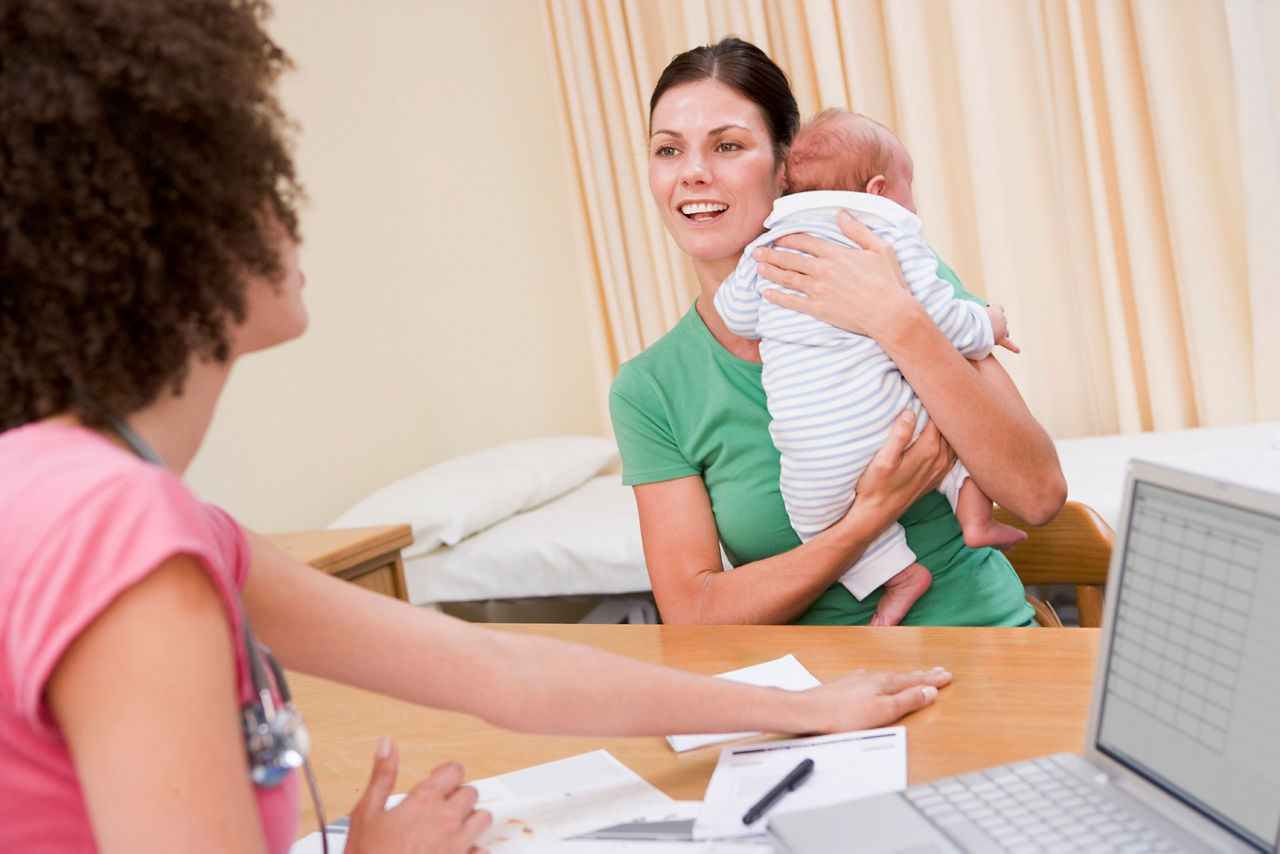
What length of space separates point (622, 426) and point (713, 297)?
0.86ft

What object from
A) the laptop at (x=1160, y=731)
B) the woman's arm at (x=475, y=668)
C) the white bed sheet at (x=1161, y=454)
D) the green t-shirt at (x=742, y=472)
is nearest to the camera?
the laptop at (x=1160, y=731)

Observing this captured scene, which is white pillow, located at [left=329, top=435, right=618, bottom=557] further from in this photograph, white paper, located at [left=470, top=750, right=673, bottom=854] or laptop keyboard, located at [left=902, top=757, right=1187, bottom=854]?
laptop keyboard, located at [left=902, top=757, right=1187, bottom=854]

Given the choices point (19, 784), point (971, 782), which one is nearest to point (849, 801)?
point (971, 782)

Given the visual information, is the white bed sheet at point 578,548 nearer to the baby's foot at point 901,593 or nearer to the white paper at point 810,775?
the baby's foot at point 901,593

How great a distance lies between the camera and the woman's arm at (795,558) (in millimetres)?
1417

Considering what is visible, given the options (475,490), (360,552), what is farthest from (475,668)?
(475,490)

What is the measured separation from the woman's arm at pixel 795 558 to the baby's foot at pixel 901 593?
7cm

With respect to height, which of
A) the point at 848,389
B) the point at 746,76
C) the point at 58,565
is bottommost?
the point at 848,389

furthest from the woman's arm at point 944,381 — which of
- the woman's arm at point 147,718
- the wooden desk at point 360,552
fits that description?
the wooden desk at point 360,552

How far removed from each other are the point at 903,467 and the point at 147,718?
104 cm

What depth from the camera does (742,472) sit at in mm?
1572

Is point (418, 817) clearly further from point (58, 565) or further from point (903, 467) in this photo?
point (903, 467)

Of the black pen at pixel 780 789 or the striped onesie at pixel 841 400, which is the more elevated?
the striped onesie at pixel 841 400

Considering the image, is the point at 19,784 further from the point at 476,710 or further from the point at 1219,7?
the point at 1219,7
